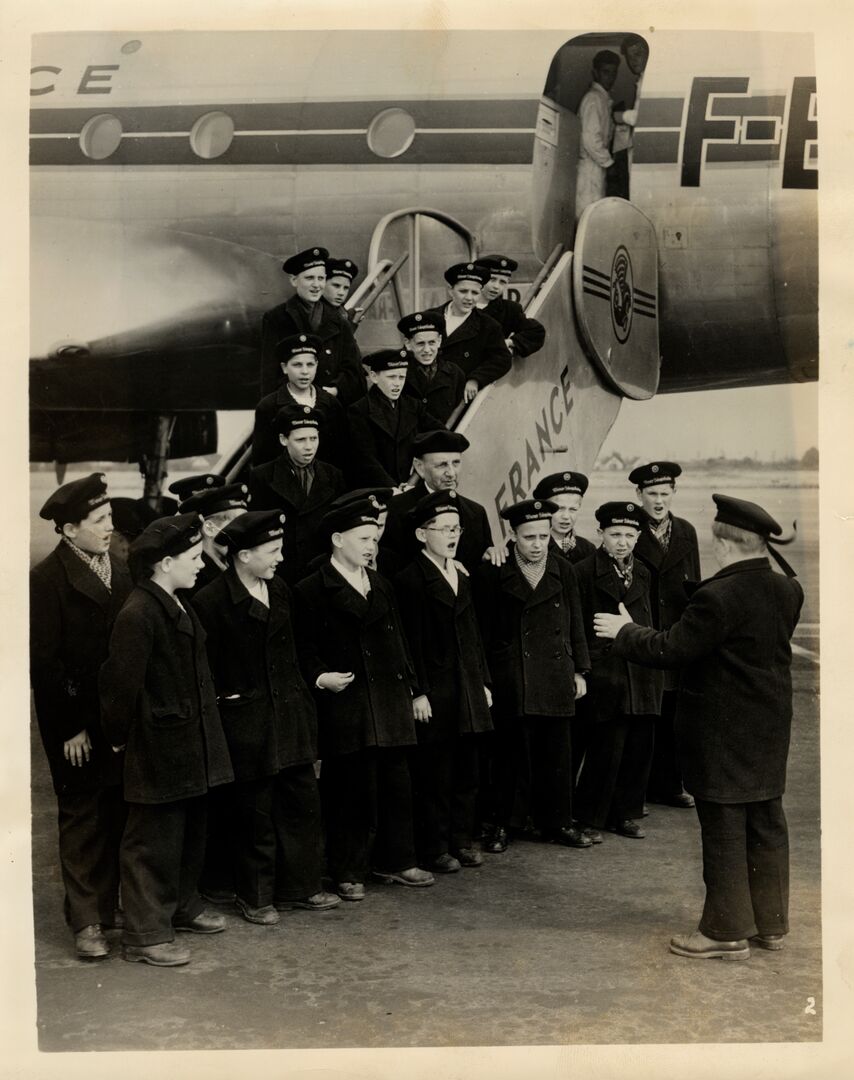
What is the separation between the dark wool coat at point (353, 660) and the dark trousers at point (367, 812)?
0.38ft

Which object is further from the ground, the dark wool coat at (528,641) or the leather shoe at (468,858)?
the dark wool coat at (528,641)

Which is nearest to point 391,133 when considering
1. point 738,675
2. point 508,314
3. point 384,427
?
point 508,314

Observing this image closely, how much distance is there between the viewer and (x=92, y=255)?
226 inches

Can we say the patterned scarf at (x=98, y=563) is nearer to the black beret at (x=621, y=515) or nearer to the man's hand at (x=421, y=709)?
the man's hand at (x=421, y=709)

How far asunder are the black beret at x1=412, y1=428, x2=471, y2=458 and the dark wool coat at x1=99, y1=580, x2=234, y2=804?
58.4 inches

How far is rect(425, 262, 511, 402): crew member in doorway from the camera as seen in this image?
595cm

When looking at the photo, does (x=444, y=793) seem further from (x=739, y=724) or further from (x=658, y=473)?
(x=658, y=473)

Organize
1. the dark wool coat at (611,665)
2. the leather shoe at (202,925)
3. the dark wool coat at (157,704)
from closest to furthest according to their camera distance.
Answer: the dark wool coat at (157,704)
the leather shoe at (202,925)
the dark wool coat at (611,665)

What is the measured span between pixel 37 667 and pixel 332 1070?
1748mm

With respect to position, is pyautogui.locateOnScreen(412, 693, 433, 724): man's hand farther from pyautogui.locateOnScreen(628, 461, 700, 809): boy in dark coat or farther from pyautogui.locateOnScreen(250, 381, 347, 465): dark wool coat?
pyautogui.locateOnScreen(628, 461, 700, 809): boy in dark coat

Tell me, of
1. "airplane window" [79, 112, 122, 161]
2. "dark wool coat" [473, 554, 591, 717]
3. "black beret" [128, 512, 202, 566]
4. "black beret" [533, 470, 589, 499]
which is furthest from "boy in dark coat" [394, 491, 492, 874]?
"airplane window" [79, 112, 122, 161]

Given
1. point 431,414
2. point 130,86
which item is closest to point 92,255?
point 130,86

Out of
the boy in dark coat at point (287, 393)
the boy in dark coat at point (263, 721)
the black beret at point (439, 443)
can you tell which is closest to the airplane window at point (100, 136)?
the boy in dark coat at point (287, 393)

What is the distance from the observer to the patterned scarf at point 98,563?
4.34 m
